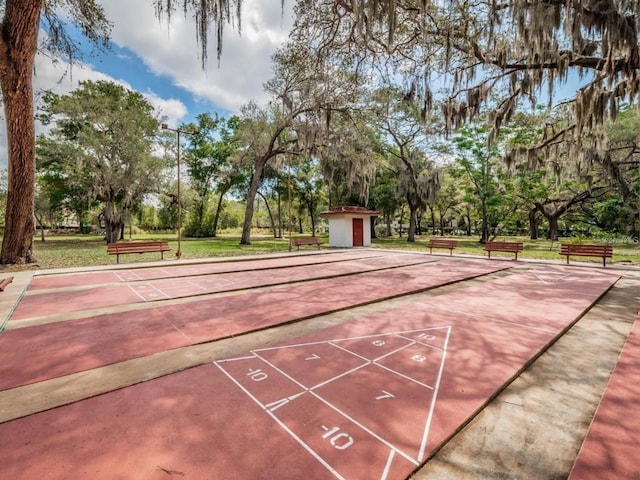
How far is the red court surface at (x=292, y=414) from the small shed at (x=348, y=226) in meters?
16.9

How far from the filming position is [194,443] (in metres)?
2.32

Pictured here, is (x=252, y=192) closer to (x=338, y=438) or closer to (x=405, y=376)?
(x=405, y=376)

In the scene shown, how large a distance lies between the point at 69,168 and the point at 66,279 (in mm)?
17117

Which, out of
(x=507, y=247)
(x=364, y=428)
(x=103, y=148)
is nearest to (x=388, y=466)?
(x=364, y=428)

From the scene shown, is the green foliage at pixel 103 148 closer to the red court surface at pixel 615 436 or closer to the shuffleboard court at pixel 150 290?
the shuffleboard court at pixel 150 290

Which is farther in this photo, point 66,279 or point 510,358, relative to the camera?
point 66,279

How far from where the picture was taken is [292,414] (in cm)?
270

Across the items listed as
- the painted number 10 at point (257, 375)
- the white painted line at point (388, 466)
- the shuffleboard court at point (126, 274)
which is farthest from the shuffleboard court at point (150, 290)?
the white painted line at point (388, 466)

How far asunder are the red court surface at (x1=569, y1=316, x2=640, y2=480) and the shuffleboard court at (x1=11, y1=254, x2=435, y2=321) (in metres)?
7.01

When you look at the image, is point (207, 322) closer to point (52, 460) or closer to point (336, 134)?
point (52, 460)

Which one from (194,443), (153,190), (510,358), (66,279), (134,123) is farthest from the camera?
(153,190)

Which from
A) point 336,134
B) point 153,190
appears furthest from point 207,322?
point 153,190

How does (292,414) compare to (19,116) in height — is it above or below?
below

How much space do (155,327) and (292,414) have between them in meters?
3.33
